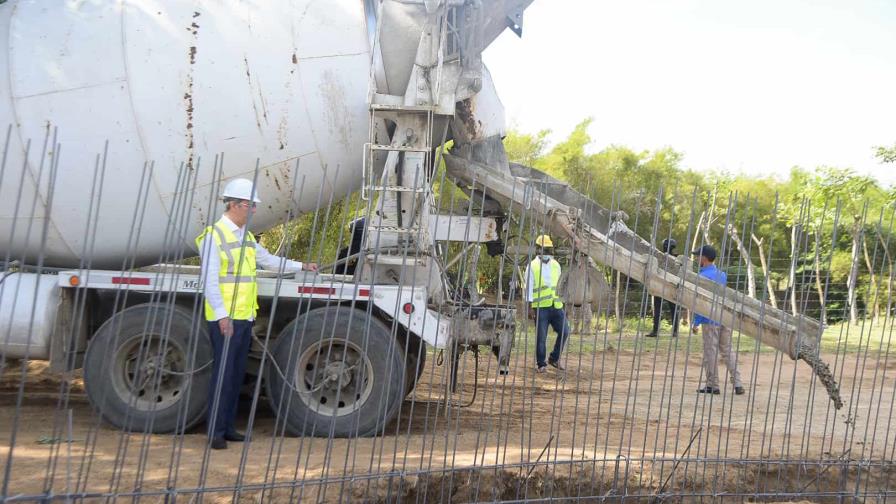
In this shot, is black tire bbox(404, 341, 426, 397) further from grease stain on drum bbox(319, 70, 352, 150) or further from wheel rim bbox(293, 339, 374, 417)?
grease stain on drum bbox(319, 70, 352, 150)

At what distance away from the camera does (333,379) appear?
6336mm

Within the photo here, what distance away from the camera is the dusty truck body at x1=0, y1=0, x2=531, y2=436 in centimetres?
625

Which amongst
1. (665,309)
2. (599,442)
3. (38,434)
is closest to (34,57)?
(38,434)

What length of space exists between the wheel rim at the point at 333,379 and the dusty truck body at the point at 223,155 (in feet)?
0.05

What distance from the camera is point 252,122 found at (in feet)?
21.6

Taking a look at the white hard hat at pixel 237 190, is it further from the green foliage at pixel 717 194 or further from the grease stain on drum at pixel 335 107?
the green foliage at pixel 717 194

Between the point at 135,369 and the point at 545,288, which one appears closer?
the point at 135,369

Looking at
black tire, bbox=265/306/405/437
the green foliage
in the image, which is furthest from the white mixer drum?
the green foliage

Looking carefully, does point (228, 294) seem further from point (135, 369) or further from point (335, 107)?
point (335, 107)

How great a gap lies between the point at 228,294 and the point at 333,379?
104 centimetres

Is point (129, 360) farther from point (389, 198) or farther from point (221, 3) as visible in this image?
point (221, 3)

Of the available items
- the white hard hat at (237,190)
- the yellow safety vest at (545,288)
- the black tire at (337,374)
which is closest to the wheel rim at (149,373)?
the black tire at (337,374)

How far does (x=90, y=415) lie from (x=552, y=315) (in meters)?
5.66

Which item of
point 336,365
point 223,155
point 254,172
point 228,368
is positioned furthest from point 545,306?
point 228,368
